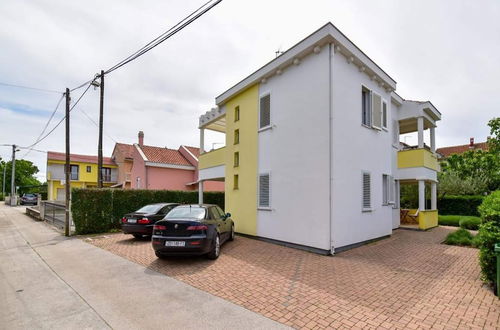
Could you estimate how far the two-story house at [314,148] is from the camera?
8336 millimetres

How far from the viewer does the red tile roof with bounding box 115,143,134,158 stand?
31.0 meters

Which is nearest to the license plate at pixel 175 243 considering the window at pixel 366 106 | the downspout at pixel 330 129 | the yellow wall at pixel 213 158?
the downspout at pixel 330 129

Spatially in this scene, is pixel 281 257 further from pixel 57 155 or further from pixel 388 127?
pixel 57 155

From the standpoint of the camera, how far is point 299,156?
29.9ft

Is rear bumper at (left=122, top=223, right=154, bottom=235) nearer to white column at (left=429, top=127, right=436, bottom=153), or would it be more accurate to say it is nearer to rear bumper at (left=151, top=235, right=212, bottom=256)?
rear bumper at (left=151, top=235, right=212, bottom=256)

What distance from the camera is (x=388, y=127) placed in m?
11.8

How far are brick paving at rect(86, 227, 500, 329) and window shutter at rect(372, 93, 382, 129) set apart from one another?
4.66 metres

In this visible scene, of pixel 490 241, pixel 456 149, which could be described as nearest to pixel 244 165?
pixel 490 241

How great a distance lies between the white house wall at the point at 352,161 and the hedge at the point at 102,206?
10980 millimetres

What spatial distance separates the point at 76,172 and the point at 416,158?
39204mm

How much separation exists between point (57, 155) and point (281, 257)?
128 feet

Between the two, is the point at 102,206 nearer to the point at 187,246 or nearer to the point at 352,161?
the point at 187,246

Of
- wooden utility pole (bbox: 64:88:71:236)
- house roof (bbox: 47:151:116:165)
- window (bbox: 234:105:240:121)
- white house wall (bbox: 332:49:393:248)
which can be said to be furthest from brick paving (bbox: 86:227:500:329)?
house roof (bbox: 47:151:116:165)

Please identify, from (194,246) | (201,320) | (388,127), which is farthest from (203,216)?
(388,127)
